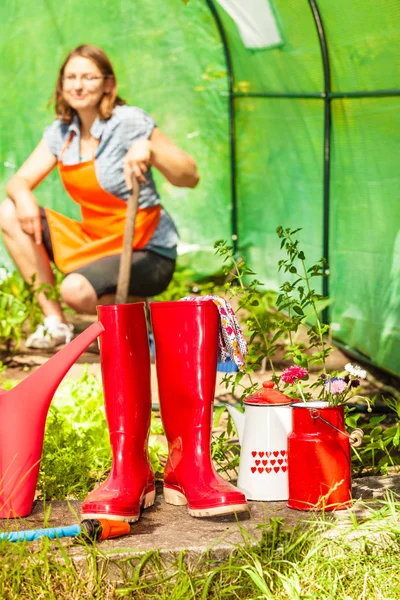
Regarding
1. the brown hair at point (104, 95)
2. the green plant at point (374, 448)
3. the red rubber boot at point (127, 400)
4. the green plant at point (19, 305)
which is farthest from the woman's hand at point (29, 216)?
the red rubber boot at point (127, 400)

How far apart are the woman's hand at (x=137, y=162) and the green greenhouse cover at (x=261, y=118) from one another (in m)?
0.35

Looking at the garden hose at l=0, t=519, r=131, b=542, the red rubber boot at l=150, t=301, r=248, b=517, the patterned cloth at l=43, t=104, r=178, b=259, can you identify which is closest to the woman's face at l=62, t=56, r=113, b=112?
the patterned cloth at l=43, t=104, r=178, b=259

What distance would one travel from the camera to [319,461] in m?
2.57

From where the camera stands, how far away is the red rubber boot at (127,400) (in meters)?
2.50

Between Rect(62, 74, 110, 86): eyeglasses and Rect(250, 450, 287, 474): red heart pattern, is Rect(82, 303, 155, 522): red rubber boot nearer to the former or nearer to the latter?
Rect(250, 450, 287, 474): red heart pattern

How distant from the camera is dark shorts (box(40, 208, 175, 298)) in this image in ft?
18.7

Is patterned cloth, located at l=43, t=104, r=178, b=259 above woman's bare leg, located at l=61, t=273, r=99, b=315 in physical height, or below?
above

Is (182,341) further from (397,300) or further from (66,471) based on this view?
(397,300)

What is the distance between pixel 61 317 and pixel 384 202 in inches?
→ 81.4

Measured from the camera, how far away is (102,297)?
18.6ft

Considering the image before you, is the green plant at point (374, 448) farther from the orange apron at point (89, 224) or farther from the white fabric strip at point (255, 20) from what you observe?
the white fabric strip at point (255, 20)

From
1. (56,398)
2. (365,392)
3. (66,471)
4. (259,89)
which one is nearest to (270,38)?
(259,89)

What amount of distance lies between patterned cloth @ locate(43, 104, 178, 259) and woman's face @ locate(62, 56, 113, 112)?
10 centimetres

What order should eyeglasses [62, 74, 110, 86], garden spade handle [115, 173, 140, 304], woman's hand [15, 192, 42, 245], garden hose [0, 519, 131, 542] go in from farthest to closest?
woman's hand [15, 192, 42, 245] < eyeglasses [62, 74, 110, 86] < garden spade handle [115, 173, 140, 304] < garden hose [0, 519, 131, 542]
